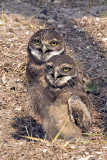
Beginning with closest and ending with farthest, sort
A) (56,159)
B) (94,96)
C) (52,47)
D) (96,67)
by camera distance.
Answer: (56,159) → (52,47) → (94,96) → (96,67)

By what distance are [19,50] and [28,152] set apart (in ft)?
12.8

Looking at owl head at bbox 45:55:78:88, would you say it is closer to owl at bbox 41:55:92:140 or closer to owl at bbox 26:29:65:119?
owl at bbox 41:55:92:140

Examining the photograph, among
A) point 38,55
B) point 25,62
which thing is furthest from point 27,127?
point 25,62

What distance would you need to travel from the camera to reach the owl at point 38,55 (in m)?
5.98

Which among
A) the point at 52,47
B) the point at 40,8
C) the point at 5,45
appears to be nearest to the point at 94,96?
the point at 52,47

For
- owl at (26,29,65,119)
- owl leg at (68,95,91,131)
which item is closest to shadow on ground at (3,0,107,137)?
owl at (26,29,65,119)

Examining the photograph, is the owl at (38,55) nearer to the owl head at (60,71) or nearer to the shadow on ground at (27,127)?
the shadow on ground at (27,127)

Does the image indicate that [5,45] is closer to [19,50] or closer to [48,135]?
[19,50]

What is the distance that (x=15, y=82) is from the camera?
707cm

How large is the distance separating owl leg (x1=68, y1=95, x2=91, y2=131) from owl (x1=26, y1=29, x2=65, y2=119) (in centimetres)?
79

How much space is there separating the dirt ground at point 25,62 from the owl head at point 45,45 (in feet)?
3.35

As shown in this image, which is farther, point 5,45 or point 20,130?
point 5,45

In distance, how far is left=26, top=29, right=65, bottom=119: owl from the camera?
19.6ft

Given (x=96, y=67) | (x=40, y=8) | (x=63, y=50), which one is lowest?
(x=96, y=67)
